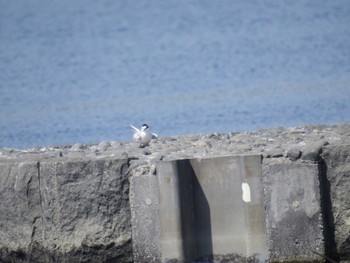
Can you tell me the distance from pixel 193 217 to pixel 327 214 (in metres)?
1.17

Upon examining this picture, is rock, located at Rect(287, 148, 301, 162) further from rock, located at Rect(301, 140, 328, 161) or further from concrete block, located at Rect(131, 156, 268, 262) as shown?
concrete block, located at Rect(131, 156, 268, 262)

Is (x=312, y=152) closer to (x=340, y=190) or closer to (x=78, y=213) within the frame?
(x=340, y=190)

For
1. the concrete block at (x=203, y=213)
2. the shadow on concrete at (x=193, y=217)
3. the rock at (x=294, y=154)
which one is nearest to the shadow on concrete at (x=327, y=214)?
the rock at (x=294, y=154)

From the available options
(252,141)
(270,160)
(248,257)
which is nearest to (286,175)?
(270,160)

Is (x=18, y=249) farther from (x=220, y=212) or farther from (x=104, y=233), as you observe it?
(x=220, y=212)

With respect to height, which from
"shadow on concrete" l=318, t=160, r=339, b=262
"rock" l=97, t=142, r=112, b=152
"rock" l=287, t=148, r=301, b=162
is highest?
"rock" l=97, t=142, r=112, b=152

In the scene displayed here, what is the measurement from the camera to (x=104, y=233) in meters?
Answer: 9.05

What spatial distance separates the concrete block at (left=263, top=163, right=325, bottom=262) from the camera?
28.4 ft

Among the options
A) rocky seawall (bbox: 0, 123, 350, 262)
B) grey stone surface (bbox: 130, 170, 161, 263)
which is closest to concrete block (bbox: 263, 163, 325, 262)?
rocky seawall (bbox: 0, 123, 350, 262)

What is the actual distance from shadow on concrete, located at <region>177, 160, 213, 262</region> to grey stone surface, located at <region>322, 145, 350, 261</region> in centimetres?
110

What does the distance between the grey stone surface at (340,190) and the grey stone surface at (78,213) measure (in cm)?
178

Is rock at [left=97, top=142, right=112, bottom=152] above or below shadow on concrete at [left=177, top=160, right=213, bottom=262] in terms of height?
above

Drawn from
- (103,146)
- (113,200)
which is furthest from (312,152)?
(103,146)

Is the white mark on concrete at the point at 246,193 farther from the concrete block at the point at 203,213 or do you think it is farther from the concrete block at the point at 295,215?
the concrete block at the point at 295,215
